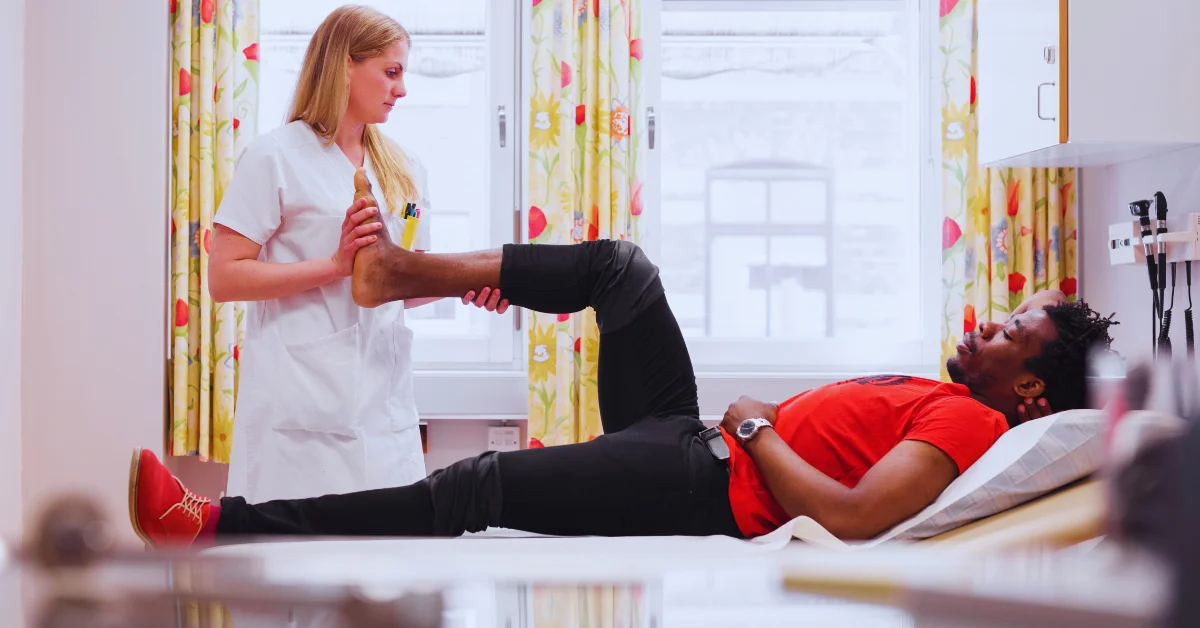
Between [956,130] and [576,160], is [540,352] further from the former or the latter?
[956,130]

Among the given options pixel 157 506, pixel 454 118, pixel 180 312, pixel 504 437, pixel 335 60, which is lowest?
pixel 504 437

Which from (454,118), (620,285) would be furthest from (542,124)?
(620,285)

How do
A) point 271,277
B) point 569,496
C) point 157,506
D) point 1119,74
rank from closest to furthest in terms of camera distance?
point 157,506 → point 569,496 → point 271,277 → point 1119,74

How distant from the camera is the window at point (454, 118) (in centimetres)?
277

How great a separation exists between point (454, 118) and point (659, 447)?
1.68 m

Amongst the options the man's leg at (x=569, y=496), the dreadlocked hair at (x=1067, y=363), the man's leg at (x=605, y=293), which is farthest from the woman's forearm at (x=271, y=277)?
the dreadlocked hair at (x=1067, y=363)

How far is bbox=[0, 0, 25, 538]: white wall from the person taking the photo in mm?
2418

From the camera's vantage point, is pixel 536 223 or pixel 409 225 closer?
pixel 409 225

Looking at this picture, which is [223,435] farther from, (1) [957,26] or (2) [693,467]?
(1) [957,26]

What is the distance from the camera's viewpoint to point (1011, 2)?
2.33m

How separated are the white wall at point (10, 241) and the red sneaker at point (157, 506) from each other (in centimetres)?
153

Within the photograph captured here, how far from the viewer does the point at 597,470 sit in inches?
58.5

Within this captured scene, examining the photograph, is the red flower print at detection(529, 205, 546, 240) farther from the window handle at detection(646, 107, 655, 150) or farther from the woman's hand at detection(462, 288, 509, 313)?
the woman's hand at detection(462, 288, 509, 313)

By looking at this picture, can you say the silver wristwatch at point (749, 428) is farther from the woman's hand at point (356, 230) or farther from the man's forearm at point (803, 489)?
the woman's hand at point (356, 230)
